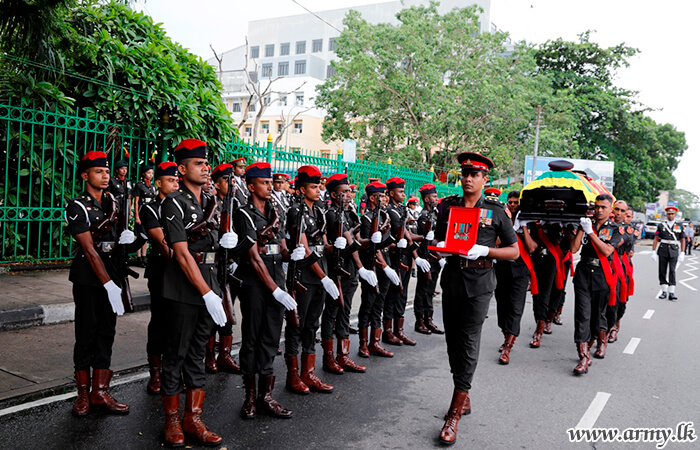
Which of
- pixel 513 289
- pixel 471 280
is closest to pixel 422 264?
pixel 513 289

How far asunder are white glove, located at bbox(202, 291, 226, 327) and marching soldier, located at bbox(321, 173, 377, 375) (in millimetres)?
1756

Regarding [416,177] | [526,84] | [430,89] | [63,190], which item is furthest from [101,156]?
[526,84]

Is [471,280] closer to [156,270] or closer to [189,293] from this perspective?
[189,293]

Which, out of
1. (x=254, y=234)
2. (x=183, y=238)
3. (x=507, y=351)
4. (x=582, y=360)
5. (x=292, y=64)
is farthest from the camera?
(x=292, y=64)

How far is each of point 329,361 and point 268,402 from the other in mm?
1280

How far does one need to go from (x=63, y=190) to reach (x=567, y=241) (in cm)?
761

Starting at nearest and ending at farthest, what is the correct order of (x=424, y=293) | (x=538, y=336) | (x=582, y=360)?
(x=582, y=360) → (x=538, y=336) → (x=424, y=293)

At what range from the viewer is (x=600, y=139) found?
114 feet

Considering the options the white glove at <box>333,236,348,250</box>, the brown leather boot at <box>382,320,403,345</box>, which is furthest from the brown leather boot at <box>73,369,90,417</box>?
the brown leather boot at <box>382,320,403,345</box>

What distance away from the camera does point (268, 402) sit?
4.34m

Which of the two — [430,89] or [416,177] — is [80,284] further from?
[430,89]

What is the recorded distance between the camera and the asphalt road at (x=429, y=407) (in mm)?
3900

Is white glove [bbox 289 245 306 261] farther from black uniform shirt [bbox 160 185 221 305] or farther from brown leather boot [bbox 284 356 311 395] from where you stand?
brown leather boot [bbox 284 356 311 395]

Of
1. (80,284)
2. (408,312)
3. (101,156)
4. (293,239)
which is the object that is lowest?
(408,312)
